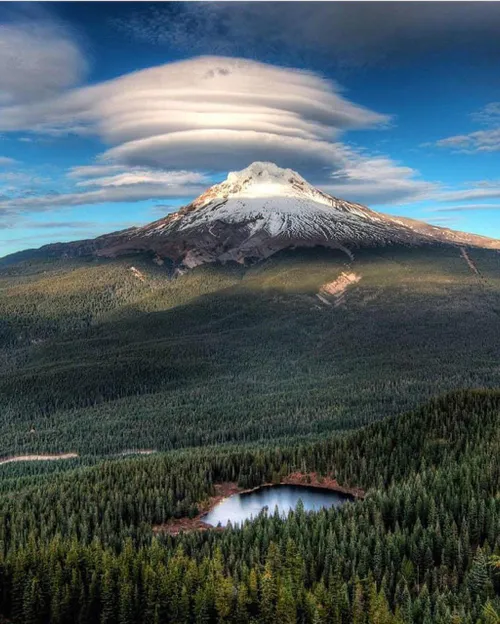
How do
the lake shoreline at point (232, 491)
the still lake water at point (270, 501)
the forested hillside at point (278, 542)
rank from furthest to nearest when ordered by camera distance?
the still lake water at point (270, 501) → the lake shoreline at point (232, 491) → the forested hillside at point (278, 542)

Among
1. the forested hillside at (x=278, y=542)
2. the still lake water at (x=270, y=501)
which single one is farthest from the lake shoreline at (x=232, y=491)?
the forested hillside at (x=278, y=542)

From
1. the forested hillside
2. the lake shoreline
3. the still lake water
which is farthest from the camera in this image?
the still lake water

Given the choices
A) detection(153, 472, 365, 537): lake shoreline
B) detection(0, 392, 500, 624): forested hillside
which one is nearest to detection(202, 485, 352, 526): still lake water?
detection(153, 472, 365, 537): lake shoreline

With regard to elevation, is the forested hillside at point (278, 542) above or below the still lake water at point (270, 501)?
above

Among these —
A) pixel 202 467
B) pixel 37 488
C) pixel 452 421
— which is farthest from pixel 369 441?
pixel 37 488

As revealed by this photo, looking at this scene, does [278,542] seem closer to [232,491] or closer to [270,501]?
[270,501]

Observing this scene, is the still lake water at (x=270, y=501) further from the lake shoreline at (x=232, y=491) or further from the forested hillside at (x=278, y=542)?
the forested hillside at (x=278, y=542)

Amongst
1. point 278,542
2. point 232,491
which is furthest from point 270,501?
point 278,542

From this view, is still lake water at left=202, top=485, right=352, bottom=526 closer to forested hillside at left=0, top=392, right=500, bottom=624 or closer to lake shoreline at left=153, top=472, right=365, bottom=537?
lake shoreline at left=153, top=472, right=365, bottom=537

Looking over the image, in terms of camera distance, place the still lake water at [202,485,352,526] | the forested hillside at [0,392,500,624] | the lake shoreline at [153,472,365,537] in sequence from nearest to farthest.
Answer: the forested hillside at [0,392,500,624] < the lake shoreline at [153,472,365,537] < the still lake water at [202,485,352,526]
